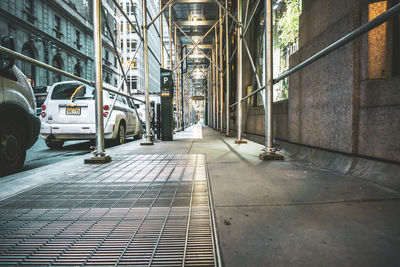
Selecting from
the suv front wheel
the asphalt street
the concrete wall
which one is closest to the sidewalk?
the concrete wall

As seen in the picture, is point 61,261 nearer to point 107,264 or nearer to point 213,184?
point 107,264

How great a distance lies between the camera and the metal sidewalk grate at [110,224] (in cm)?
99

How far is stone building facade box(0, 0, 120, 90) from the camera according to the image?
1491 centimetres

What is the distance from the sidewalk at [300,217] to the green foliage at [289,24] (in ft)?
9.74

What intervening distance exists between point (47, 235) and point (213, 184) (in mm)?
1238

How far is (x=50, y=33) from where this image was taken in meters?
18.1

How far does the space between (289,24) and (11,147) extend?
5.02 metres

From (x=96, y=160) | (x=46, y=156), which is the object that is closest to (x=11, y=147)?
(x=96, y=160)

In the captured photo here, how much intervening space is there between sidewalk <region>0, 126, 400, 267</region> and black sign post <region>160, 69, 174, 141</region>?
4540 mm

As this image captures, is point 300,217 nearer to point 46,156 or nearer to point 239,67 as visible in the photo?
point 239,67

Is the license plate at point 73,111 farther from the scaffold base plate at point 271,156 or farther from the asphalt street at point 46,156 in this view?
the scaffold base plate at point 271,156

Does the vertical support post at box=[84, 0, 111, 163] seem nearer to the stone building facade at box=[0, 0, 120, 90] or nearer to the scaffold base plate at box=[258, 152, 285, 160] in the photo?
the scaffold base plate at box=[258, 152, 285, 160]

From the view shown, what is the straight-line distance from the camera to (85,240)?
1.12m

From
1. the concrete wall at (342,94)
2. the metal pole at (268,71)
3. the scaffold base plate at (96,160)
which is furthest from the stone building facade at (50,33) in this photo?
the concrete wall at (342,94)
